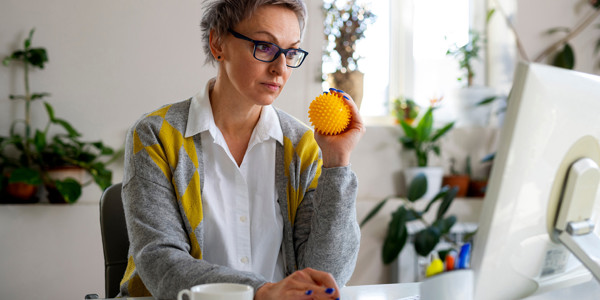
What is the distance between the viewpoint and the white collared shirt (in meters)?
1.35

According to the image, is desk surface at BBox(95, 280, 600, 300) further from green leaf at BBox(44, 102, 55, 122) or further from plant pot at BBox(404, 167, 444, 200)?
plant pot at BBox(404, 167, 444, 200)

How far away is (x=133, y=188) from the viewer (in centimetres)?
125

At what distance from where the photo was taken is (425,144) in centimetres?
329

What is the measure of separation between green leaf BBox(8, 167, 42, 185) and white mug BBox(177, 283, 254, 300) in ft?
6.57

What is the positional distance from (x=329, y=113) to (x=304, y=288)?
456mm

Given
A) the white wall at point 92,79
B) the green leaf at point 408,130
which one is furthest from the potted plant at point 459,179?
the white wall at point 92,79

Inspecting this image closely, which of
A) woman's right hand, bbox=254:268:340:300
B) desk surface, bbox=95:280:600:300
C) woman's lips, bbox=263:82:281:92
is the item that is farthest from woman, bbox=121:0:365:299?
woman's right hand, bbox=254:268:340:300

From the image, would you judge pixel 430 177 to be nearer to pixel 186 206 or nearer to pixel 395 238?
pixel 395 238

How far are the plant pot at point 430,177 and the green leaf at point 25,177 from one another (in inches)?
74.4

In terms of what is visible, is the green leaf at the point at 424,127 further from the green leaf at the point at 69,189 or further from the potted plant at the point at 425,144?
the green leaf at the point at 69,189

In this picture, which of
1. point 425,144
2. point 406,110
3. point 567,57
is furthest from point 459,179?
point 567,57

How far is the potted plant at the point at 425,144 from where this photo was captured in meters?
3.16

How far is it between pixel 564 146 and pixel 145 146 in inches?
34.3

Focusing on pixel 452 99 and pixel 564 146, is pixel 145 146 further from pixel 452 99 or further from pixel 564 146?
pixel 452 99
